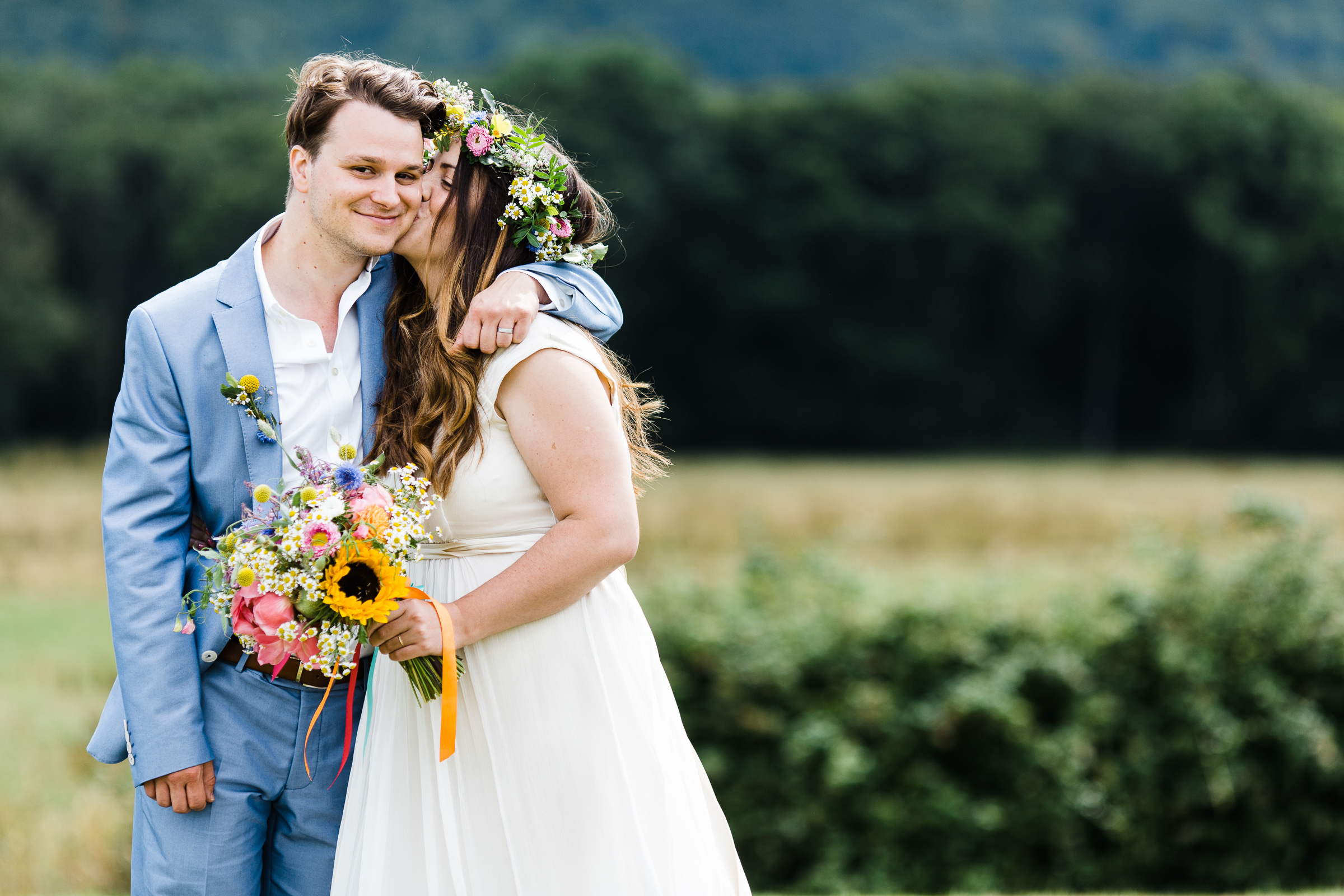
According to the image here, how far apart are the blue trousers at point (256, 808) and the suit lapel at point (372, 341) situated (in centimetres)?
71

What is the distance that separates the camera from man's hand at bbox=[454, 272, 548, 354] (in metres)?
2.86

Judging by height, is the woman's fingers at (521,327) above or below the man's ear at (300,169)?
below

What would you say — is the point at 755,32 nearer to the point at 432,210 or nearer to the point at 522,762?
the point at 432,210

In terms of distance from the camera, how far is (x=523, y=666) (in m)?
2.96

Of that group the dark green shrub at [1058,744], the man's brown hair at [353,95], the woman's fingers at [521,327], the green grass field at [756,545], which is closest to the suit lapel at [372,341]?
the man's brown hair at [353,95]

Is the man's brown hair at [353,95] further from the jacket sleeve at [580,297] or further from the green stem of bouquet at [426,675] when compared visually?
the green stem of bouquet at [426,675]

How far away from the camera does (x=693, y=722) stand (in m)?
8.02

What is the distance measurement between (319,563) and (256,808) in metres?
0.88

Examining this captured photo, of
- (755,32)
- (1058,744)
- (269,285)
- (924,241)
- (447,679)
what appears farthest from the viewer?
(755,32)

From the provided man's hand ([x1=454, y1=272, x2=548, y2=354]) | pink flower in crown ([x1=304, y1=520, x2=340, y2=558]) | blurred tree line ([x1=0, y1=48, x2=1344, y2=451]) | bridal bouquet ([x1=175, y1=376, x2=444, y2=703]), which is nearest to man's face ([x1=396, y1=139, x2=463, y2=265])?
man's hand ([x1=454, y1=272, x2=548, y2=354])

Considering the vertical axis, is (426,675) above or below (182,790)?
above

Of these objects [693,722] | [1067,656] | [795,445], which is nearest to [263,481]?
[693,722]

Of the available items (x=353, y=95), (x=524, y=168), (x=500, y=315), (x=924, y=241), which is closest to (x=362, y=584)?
(x=500, y=315)

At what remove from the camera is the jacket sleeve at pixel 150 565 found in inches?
116
